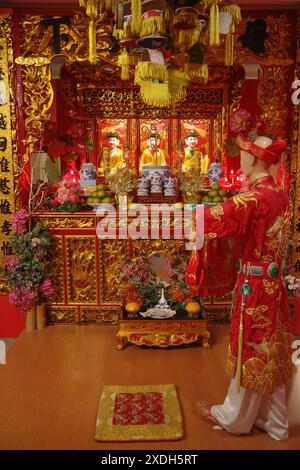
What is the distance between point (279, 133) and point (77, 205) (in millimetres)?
2070

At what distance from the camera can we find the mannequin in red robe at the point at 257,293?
2301mm

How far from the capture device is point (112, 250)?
172 inches

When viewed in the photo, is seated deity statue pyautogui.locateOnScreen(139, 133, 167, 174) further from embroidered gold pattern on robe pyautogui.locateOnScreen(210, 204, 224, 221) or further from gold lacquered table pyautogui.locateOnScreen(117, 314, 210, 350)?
embroidered gold pattern on robe pyautogui.locateOnScreen(210, 204, 224, 221)

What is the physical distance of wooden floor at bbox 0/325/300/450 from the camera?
8.57ft

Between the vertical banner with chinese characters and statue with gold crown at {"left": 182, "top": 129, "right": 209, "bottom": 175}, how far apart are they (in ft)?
6.67

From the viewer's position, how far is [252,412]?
2572 mm

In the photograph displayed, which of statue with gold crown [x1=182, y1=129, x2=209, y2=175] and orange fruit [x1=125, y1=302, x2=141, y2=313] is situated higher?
statue with gold crown [x1=182, y1=129, x2=209, y2=175]

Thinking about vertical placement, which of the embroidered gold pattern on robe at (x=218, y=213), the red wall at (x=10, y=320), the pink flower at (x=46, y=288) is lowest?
the red wall at (x=10, y=320)

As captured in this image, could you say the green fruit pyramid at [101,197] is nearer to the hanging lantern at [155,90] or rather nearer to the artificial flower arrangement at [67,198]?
the artificial flower arrangement at [67,198]

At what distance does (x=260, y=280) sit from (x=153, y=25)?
56.0 inches

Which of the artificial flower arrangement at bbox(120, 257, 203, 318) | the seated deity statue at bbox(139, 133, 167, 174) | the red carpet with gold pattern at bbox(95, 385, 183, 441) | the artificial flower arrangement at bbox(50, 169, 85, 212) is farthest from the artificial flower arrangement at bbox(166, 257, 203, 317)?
the seated deity statue at bbox(139, 133, 167, 174)

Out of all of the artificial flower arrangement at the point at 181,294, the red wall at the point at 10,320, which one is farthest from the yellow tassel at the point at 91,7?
the red wall at the point at 10,320

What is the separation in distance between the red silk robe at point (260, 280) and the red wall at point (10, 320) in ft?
8.82

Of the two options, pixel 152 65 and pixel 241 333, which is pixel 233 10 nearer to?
pixel 152 65
